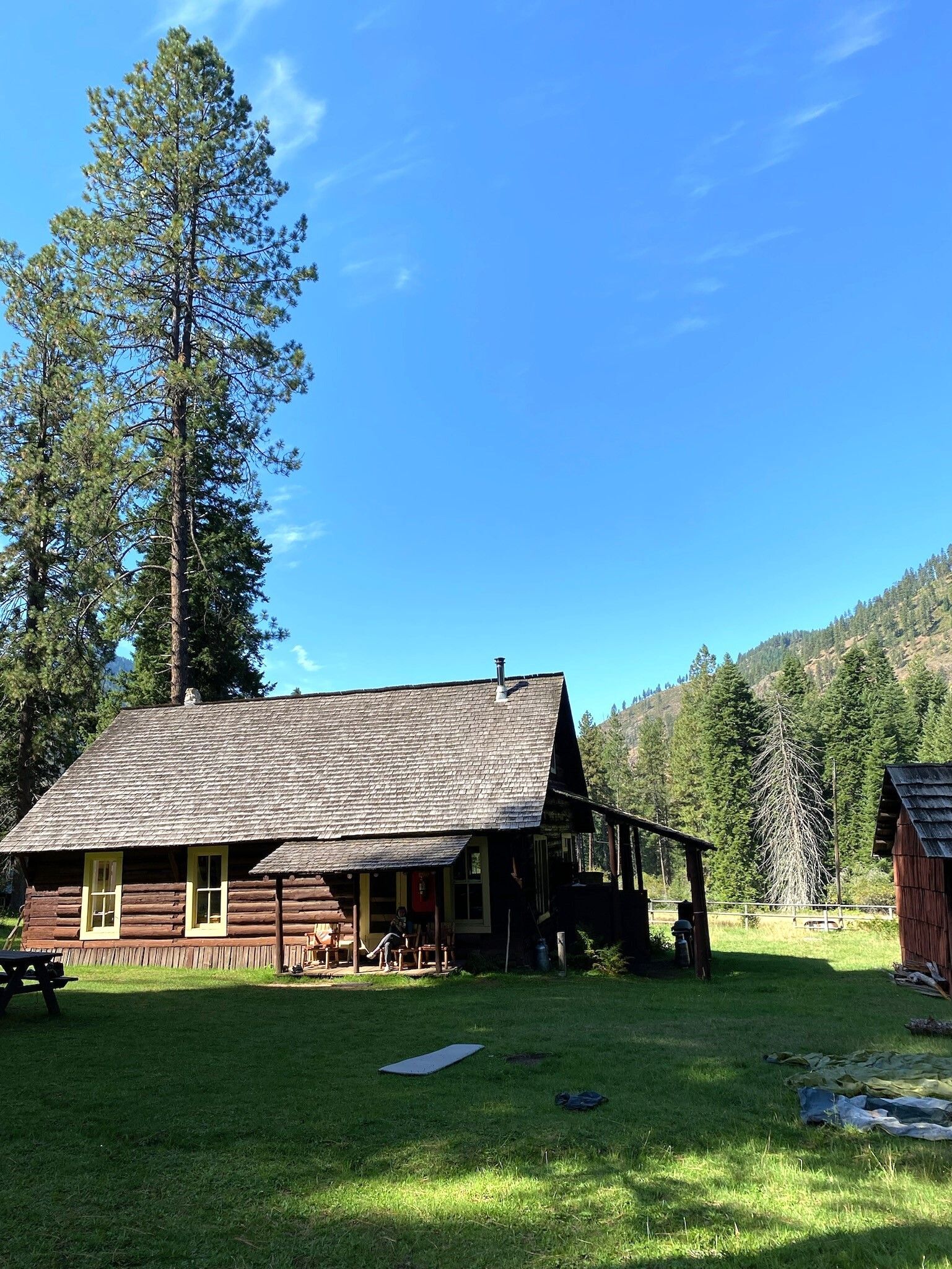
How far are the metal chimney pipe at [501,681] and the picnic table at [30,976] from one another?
11779mm

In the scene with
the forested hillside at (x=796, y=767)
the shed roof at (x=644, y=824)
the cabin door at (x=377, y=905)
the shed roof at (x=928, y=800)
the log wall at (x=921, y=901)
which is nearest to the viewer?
the shed roof at (x=928, y=800)

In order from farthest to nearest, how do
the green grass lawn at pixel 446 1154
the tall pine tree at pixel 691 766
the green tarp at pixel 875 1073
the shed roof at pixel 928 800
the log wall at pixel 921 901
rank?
the tall pine tree at pixel 691 766
the log wall at pixel 921 901
the shed roof at pixel 928 800
the green tarp at pixel 875 1073
the green grass lawn at pixel 446 1154

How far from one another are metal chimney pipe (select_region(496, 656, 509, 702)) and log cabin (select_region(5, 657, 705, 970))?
0.33 feet

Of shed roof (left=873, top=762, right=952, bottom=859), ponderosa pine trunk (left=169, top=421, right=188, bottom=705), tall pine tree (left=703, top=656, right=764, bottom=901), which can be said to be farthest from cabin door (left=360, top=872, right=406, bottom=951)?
tall pine tree (left=703, top=656, right=764, bottom=901)

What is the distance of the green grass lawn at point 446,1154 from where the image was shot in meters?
4.48

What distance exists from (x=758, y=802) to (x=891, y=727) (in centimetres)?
1329

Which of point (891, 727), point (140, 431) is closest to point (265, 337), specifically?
point (140, 431)

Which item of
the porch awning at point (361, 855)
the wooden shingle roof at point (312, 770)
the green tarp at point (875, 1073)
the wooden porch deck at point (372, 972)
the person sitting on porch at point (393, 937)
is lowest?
the wooden porch deck at point (372, 972)

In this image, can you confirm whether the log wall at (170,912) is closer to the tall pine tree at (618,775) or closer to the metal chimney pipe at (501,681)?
the metal chimney pipe at (501,681)

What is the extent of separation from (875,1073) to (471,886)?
10.9m

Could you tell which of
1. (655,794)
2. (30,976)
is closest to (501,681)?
(30,976)

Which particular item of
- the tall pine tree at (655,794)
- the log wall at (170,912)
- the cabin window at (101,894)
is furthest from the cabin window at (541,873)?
the tall pine tree at (655,794)

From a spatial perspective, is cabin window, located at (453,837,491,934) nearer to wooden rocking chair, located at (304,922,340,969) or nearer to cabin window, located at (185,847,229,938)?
wooden rocking chair, located at (304,922,340,969)

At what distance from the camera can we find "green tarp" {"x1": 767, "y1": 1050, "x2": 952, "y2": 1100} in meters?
6.79
